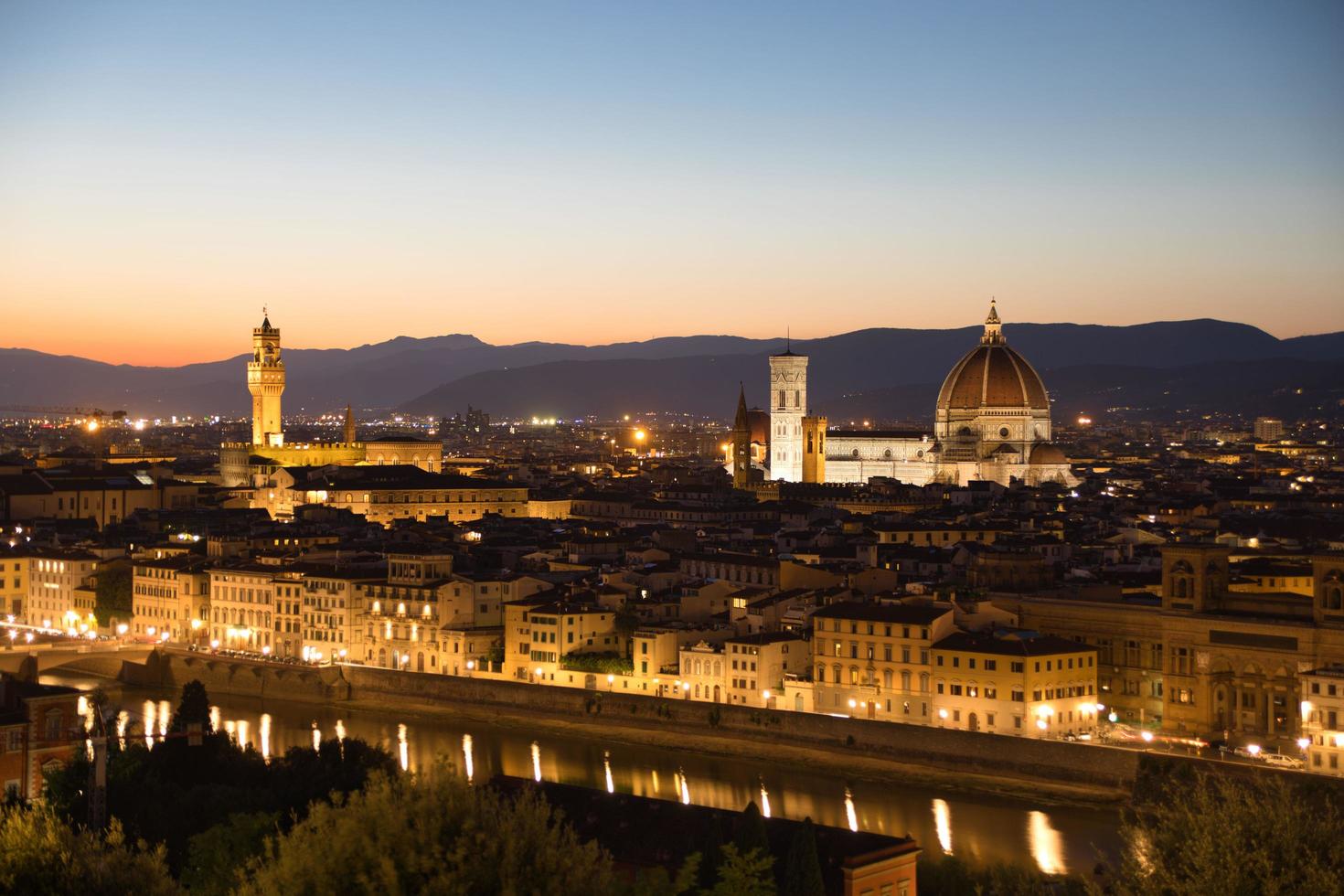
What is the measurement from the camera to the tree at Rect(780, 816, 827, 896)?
18172mm

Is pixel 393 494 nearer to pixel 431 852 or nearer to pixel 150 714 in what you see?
pixel 150 714

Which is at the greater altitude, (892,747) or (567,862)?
(567,862)

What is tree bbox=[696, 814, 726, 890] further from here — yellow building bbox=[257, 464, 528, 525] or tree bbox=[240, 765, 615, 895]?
yellow building bbox=[257, 464, 528, 525]

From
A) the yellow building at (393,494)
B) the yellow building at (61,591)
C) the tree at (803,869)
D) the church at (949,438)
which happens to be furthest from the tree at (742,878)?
the church at (949,438)

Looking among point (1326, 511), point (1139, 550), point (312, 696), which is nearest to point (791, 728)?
point (312, 696)

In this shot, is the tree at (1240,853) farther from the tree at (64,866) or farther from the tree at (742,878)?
the tree at (64,866)

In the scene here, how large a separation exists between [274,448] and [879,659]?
157 ft

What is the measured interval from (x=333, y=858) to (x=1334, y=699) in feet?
52.0

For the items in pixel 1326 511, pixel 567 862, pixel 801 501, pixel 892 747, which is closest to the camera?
→ pixel 567 862

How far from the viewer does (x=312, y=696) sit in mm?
36031

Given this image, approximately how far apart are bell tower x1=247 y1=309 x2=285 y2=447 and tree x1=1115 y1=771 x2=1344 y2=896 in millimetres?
62295

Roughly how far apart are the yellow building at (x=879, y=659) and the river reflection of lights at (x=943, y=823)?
9.96 feet

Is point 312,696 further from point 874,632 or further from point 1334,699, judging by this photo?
point 1334,699

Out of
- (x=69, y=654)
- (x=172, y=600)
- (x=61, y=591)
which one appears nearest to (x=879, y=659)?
(x=69, y=654)
